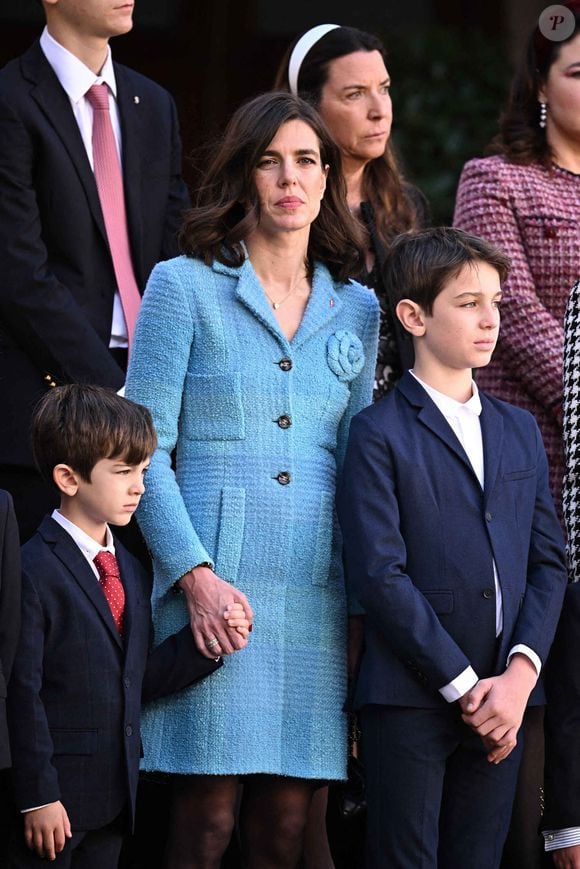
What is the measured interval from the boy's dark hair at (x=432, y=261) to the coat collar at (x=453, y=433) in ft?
0.65

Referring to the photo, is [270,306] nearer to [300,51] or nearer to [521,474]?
[521,474]

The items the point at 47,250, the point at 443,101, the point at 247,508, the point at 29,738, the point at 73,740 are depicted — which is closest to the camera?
the point at 29,738

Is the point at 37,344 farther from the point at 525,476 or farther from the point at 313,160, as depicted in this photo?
the point at 525,476

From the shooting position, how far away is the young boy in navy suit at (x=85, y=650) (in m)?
3.69

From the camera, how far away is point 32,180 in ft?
15.5

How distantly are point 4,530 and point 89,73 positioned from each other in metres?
1.63

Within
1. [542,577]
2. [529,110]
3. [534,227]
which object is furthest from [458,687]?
[529,110]

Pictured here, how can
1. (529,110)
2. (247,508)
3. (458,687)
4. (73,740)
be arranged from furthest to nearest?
1. (529,110)
2. (247,508)
3. (458,687)
4. (73,740)

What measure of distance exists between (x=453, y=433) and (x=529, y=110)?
151 cm

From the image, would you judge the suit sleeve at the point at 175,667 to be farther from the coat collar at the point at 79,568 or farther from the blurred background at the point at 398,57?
the blurred background at the point at 398,57

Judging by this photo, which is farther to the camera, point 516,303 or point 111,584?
point 516,303

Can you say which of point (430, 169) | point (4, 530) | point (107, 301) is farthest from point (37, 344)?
point (430, 169)

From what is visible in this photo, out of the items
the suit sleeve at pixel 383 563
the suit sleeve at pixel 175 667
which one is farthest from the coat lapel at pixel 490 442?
the suit sleeve at pixel 175 667

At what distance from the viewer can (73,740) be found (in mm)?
3771
